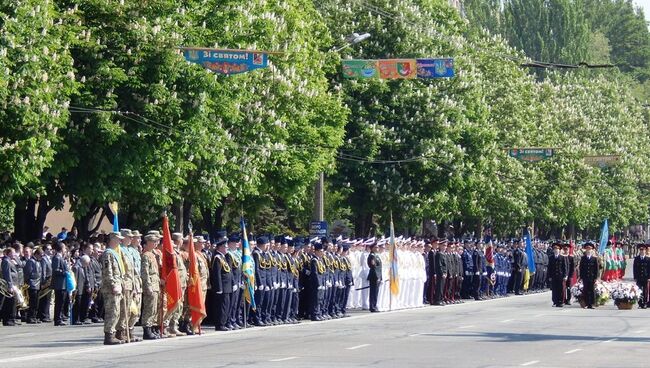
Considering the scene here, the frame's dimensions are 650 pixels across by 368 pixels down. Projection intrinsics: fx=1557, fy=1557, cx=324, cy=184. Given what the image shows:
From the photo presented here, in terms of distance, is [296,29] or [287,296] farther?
[296,29]

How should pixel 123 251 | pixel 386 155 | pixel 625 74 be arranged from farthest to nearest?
pixel 625 74
pixel 386 155
pixel 123 251

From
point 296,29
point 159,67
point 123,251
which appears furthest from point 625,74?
point 123,251

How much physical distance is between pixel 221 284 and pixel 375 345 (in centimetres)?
440

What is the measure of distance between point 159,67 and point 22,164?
5980mm

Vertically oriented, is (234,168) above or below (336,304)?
above

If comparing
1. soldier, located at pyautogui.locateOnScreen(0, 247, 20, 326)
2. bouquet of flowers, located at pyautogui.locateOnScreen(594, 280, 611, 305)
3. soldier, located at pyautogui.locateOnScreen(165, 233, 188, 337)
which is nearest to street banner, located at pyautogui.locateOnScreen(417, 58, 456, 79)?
bouquet of flowers, located at pyautogui.locateOnScreen(594, 280, 611, 305)

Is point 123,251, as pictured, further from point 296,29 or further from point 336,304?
point 296,29

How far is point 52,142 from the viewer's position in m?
33.2

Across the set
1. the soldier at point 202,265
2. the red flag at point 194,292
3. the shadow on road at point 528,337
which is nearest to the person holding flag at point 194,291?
the red flag at point 194,292

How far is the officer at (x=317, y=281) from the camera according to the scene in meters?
33.1

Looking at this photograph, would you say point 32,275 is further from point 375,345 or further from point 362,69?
point 362,69

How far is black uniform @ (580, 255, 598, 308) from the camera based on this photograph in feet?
137

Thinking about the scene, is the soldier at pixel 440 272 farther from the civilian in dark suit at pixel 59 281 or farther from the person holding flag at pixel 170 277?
the person holding flag at pixel 170 277

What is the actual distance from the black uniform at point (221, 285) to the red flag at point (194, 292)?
42.0 inches
